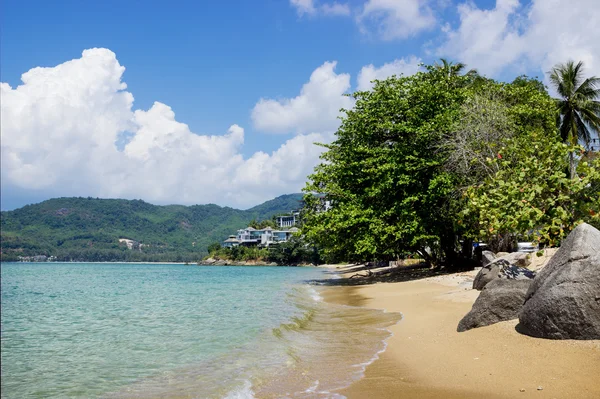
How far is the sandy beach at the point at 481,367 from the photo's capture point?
19.8 ft

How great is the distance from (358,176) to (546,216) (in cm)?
1499

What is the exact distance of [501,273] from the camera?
12.6m

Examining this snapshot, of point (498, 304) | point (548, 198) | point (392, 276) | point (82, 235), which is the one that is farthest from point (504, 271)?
point (82, 235)

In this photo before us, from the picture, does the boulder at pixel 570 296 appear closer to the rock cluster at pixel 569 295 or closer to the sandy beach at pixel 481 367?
the rock cluster at pixel 569 295

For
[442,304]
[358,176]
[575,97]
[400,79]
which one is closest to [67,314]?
[442,304]

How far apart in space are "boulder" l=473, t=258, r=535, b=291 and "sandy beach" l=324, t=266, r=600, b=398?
2696mm

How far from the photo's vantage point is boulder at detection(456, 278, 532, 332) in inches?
370

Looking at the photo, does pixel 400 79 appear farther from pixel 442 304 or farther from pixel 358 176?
pixel 442 304

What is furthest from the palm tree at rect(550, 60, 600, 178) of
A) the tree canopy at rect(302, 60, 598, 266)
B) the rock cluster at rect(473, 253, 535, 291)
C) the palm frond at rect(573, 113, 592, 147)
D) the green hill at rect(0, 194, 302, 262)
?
the green hill at rect(0, 194, 302, 262)

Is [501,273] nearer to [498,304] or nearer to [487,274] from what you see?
[487,274]

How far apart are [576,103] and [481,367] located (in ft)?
127

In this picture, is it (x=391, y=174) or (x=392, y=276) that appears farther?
(x=392, y=276)

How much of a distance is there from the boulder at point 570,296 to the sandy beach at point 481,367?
20 cm

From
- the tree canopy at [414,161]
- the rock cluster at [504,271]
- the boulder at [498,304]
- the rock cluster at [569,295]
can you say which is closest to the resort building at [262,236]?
the tree canopy at [414,161]
